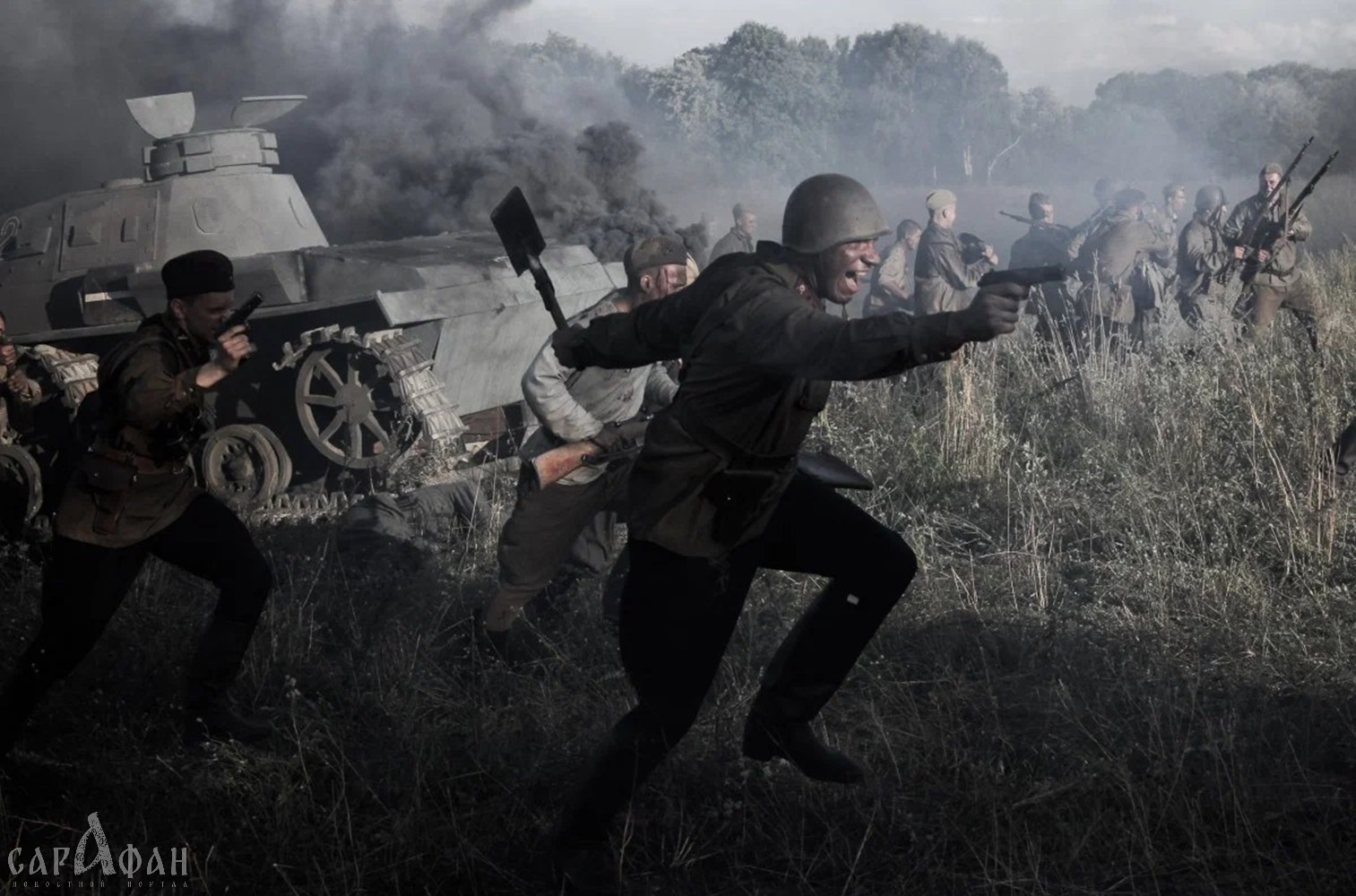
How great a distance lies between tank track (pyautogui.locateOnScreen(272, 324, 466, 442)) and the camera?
9.19 metres

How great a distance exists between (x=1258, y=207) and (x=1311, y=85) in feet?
90.4

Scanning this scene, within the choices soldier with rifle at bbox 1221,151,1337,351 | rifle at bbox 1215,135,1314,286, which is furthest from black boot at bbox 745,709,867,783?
rifle at bbox 1215,135,1314,286

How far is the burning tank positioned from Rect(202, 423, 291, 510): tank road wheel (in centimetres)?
1

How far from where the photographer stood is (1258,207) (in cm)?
1177

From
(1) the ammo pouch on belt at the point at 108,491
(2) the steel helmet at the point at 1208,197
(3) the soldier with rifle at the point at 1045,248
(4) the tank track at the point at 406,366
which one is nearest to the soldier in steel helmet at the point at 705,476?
(1) the ammo pouch on belt at the point at 108,491

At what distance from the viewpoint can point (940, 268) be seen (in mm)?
12711

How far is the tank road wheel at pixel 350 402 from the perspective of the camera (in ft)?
31.1

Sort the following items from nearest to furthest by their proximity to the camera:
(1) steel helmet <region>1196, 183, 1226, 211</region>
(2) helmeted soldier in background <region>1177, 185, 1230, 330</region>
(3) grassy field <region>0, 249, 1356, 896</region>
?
(3) grassy field <region>0, 249, 1356, 896</region> → (2) helmeted soldier in background <region>1177, 185, 1230, 330</region> → (1) steel helmet <region>1196, 183, 1226, 211</region>

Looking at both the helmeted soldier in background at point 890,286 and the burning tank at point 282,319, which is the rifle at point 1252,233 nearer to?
the helmeted soldier in background at point 890,286

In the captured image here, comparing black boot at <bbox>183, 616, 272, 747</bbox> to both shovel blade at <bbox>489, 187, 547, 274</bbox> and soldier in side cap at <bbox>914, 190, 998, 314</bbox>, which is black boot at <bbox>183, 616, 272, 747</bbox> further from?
soldier in side cap at <bbox>914, 190, 998, 314</bbox>

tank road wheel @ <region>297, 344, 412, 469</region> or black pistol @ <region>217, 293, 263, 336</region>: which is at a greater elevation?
black pistol @ <region>217, 293, 263, 336</region>

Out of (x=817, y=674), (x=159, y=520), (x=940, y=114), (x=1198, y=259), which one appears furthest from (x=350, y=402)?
(x=940, y=114)

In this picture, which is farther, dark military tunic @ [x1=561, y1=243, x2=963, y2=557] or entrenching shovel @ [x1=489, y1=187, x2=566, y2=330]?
entrenching shovel @ [x1=489, y1=187, x2=566, y2=330]

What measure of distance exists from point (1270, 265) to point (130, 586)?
9.18 metres
